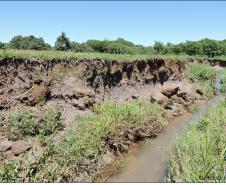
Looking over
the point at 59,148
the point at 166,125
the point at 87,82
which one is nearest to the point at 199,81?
the point at 166,125

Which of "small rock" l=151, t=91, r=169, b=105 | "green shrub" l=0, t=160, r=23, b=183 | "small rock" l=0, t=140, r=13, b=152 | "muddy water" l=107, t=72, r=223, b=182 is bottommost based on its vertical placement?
"muddy water" l=107, t=72, r=223, b=182

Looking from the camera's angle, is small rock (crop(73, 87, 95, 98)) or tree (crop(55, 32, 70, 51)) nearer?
small rock (crop(73, 87, 95, 98))

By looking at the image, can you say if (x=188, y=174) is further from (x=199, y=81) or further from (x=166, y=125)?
(x=199, y=81)

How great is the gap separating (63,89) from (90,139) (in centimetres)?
293

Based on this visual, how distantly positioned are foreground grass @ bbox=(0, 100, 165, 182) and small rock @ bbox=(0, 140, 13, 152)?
0.90 metres

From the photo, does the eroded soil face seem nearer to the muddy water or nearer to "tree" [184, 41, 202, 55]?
the muddy water

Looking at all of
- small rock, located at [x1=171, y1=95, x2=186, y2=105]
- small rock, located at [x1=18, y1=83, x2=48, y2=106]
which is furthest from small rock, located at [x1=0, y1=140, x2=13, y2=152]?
small rock, located at [x1=171, y1=95, x2=186, y2=105]

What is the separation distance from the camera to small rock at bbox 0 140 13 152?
8.24 metres

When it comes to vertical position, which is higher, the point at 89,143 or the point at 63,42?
the point at 63,42

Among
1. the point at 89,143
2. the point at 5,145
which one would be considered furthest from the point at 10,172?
the point at 89,143

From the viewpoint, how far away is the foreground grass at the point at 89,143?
720 cm

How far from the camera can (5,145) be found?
8.41m

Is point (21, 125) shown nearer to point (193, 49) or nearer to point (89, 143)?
point (89, 143)

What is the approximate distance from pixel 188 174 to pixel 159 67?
12.4 metres
